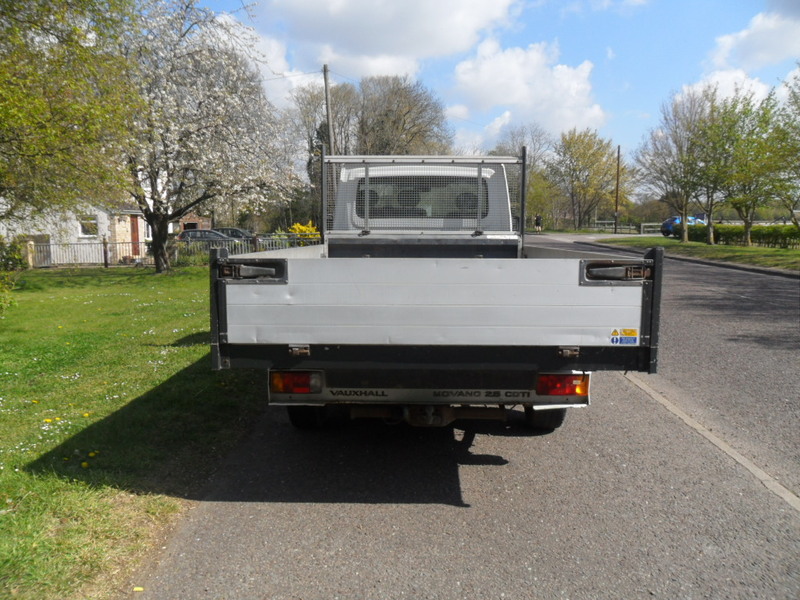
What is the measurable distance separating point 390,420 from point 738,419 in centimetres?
333

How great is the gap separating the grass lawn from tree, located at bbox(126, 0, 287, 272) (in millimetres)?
10656

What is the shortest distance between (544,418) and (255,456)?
90.3 inches

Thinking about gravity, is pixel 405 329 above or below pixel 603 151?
below

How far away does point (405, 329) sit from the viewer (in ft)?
12.0

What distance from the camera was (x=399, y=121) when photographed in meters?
42.3

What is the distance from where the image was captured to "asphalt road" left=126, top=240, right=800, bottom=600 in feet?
10.1

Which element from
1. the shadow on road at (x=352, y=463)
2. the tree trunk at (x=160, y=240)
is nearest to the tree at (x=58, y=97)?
the shadow on road at (x=352, y=463)

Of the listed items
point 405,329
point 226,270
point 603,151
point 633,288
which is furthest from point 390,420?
point 603,151

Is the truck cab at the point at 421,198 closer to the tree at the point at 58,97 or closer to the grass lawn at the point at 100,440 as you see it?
the grass lawn at the point at 100,440

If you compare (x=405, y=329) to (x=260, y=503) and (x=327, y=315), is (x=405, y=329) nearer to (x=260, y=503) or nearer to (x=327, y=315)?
(x=327, y=315)

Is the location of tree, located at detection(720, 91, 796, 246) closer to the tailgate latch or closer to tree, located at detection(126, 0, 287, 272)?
tree, located at detection(126, 0, 287, 272)

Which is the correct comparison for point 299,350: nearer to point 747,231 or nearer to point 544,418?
point 544,418

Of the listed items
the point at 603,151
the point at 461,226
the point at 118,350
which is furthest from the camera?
the point at 603,151

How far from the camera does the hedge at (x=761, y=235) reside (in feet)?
101
